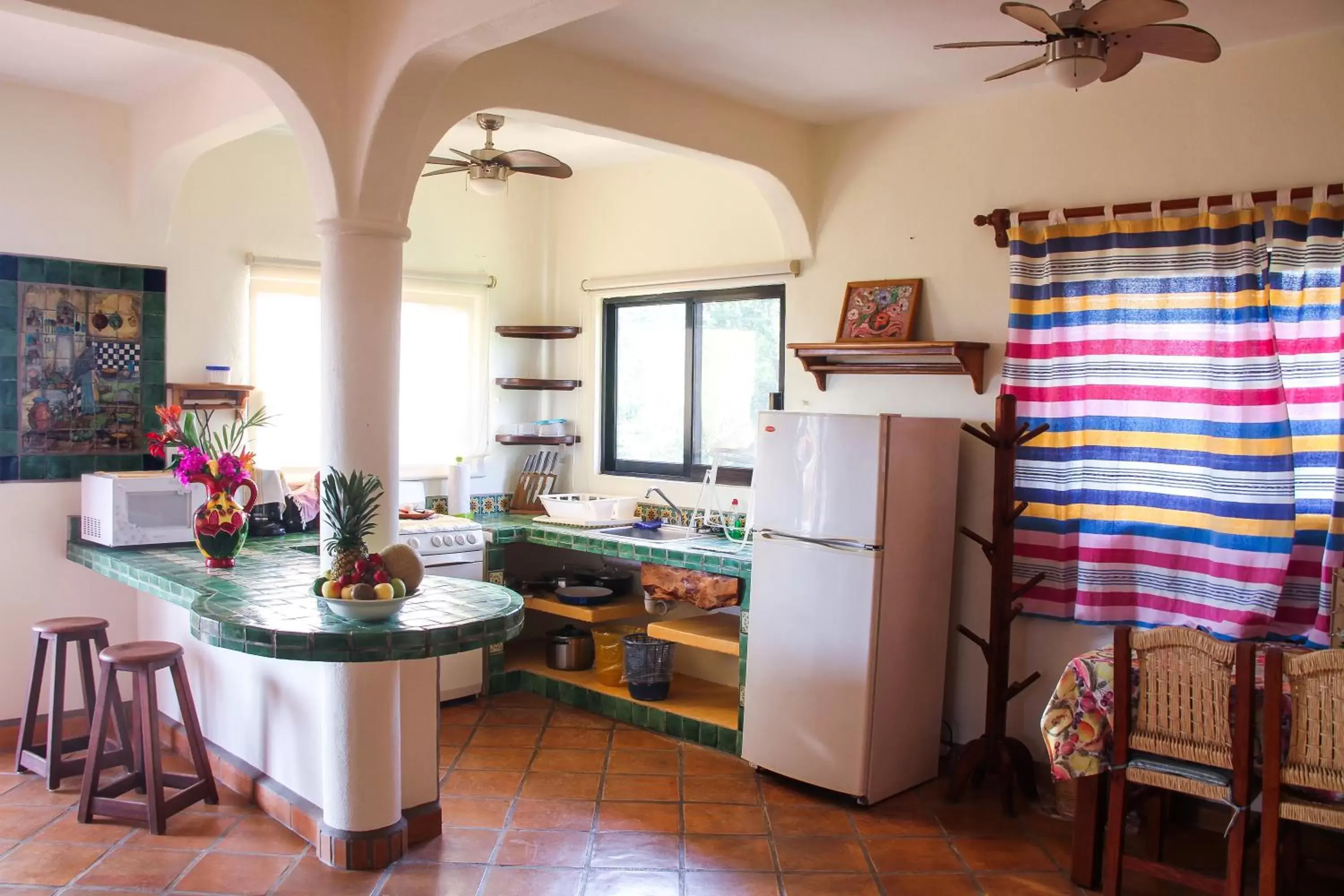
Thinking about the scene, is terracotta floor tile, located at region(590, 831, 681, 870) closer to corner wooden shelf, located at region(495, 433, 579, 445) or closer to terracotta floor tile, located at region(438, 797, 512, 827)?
terracotta floor tile, located at region(438, 797, 512, 827)

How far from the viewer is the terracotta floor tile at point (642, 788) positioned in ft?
12.7

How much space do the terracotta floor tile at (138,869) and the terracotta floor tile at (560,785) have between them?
1.17 meters

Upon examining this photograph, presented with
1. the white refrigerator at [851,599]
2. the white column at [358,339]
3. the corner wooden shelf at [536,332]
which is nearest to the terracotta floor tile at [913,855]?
the white refrigerator at [851,599]

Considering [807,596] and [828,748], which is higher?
[807,596]

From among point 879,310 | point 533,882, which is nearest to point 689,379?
point 879,310

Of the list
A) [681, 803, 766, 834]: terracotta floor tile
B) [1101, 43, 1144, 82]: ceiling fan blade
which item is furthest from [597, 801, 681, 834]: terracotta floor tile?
[1101, 43, 1144, 82]: ceiling fan blade

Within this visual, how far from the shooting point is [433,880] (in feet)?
10.3

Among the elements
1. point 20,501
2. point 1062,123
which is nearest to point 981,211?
point 1062,123

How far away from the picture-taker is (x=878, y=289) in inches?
172

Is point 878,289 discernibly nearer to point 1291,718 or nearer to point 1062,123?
point 1062,123

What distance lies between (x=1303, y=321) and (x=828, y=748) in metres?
2.13

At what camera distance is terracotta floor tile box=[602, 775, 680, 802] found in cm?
386

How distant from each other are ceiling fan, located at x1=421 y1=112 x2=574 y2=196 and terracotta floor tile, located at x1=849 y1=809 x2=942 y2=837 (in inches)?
105

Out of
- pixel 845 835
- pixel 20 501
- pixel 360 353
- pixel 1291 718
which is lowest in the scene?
pixel 845 835
